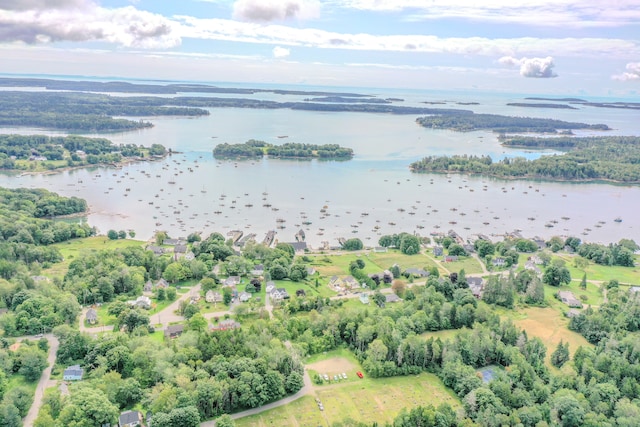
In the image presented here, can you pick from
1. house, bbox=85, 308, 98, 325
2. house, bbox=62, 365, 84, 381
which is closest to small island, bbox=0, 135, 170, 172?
house, bbox=85, 308, 98, 325

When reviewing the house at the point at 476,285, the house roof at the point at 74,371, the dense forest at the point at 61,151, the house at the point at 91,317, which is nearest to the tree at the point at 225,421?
the house roof at the point at 74,371

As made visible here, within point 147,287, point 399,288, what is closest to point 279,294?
point 399,288

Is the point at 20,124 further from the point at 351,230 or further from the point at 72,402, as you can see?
the point at 72,402

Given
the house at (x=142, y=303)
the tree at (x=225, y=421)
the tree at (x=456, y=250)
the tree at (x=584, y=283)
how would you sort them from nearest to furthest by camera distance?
1. the tree at (x=225, y=421)
2. the house at (x=142, y=303)
3. the tree at (x=584, y=283)
4. the tree at (x=456, y=250)

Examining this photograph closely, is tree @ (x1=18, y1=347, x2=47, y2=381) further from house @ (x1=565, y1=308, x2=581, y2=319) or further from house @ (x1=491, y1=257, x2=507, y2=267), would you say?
house @ (x1=491, y1=257, x2=507, y2=267)

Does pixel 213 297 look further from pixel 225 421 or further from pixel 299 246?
pixel 225 421

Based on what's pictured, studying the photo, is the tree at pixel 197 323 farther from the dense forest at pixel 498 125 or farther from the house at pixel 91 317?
the dense forest at pixel 498 125
